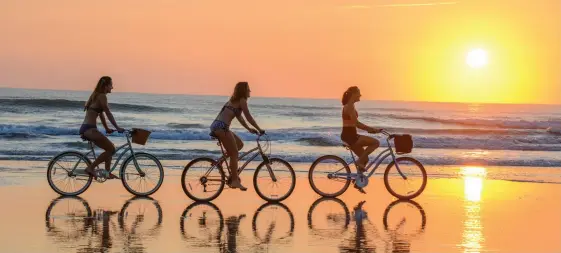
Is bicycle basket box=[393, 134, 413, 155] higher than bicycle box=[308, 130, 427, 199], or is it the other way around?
bicycle basket box=[393, 134, 413, 155]

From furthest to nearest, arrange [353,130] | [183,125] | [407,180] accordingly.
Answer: [183,125] → [407,180] → [353,130]

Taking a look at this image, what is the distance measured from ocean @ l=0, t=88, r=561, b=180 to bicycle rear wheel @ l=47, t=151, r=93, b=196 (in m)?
7.49

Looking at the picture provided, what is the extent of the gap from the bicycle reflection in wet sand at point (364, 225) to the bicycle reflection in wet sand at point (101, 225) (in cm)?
201

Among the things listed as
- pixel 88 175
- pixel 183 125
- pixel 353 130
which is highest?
pixel 183 125

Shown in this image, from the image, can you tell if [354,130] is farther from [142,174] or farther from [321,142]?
[321,142]

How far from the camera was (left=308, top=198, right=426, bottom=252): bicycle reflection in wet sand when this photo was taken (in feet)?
32.4

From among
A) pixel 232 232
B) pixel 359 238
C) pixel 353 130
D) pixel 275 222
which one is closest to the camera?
pixel 359 238

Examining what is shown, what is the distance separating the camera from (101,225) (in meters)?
10.9

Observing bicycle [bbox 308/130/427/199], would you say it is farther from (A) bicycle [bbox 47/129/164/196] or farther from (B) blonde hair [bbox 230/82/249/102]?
(A) bicycle [bbox 47/129/164/196]

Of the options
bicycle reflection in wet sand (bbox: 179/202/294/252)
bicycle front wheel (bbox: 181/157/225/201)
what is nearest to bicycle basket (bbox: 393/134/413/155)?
bicycle reflection in wet sand (bbox: 179/202/294/252)

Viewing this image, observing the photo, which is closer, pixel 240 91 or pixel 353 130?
pixel 240 91

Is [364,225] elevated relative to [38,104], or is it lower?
lower

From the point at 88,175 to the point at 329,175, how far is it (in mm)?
3781

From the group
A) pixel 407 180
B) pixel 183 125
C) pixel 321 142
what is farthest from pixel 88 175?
pixel 183 125
